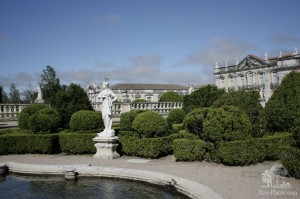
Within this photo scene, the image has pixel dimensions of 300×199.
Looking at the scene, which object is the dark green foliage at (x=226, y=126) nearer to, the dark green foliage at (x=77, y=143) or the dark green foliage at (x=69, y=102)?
the dark green foliage at (x=77, y=143)

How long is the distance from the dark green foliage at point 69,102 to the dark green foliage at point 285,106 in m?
9.19

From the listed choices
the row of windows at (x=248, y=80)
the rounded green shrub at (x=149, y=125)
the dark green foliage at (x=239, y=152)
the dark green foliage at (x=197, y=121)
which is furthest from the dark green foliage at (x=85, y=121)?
the row of windows at (x=248, y=80)

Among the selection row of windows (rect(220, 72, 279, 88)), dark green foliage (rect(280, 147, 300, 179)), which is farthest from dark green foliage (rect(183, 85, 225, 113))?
row of windows (rect(220, 72, 279, 88))

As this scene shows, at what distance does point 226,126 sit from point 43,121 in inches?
330

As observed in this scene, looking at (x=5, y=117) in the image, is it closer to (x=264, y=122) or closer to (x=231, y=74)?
(x=264, y=122)

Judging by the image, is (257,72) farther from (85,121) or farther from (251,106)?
(85,121)

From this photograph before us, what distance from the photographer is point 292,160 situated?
822cm

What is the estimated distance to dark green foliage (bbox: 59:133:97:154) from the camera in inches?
527

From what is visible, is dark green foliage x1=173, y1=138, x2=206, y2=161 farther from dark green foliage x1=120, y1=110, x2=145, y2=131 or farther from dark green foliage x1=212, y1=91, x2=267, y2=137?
dark green foliage x1=120, y1=110, x2=145, y2=131

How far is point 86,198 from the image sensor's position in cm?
768

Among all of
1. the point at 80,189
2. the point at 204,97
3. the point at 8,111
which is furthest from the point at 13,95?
the point at 80,189

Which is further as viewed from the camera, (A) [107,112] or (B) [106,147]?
(A) [107,112]

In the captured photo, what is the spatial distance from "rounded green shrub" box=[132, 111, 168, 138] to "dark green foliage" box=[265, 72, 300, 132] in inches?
176

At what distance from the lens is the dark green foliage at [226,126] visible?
10.8 metres
